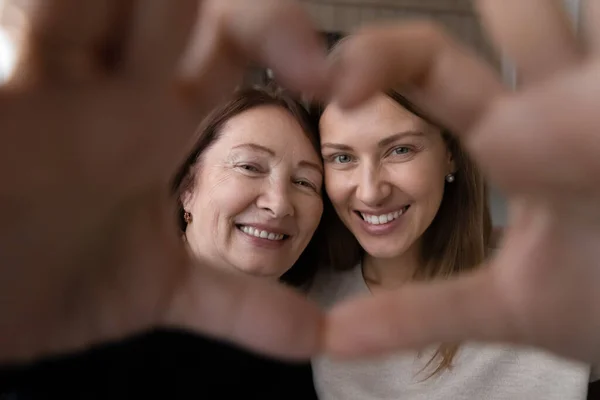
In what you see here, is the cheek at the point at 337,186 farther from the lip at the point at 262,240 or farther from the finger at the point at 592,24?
the finger at the point at 592,24

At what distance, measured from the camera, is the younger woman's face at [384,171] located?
35.3 inches

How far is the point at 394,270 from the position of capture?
105cm

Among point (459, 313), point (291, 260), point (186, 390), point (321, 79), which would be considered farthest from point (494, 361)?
point (321, 79)

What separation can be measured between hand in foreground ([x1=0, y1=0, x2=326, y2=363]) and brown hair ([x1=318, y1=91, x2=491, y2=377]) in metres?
0.65

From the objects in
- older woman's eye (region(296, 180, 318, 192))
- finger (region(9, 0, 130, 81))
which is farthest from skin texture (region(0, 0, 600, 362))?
older woman's eye (region(296, 180, 318, 192))

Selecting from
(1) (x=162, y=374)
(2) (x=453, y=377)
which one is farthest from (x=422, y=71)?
(2) (x=453, y=377)

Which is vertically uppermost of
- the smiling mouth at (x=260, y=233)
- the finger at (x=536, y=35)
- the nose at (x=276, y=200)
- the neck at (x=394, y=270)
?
the finger at (x=536, y=35)

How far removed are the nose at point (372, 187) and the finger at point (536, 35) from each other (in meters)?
0.57

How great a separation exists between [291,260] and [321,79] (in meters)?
0.66

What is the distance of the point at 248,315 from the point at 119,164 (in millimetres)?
150

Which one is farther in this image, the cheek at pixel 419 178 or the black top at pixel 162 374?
the cheek at pixel 419 178

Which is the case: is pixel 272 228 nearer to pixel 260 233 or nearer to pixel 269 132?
pixel 260 233

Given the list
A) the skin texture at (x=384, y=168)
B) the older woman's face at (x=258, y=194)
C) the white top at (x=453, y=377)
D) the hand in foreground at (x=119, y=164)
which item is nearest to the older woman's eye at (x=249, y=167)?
the older woman's face at (x=258, y=194)

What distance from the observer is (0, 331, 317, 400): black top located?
2.25 ft
